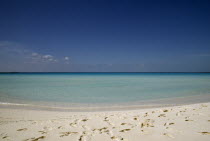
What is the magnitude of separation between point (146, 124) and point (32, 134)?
13.7 ft

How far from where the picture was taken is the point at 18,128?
5.11 meters

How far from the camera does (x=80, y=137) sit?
4090 mm

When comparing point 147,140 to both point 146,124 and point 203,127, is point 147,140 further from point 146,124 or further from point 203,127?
point 203,127

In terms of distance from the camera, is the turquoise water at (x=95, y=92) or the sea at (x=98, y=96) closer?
the sea at (x=98, y=96)

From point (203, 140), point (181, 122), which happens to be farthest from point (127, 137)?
point (181, 122)

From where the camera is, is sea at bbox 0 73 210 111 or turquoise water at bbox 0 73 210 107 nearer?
sea at bbox 0 73 210 111

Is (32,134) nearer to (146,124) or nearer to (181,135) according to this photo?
(146,124)

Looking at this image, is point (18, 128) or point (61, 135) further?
point (18, 128)

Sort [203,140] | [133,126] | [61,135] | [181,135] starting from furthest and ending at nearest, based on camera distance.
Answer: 1. [133,126]
2. [61,135]
3. [181,135]
4. [203,140]

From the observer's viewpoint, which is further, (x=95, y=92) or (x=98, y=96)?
(x=95, y=92)

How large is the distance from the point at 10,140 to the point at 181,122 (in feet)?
19.9

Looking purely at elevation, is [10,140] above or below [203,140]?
below

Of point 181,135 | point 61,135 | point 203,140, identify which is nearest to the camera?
point 203,140

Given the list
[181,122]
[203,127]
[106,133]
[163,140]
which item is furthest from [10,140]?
[203,127]
